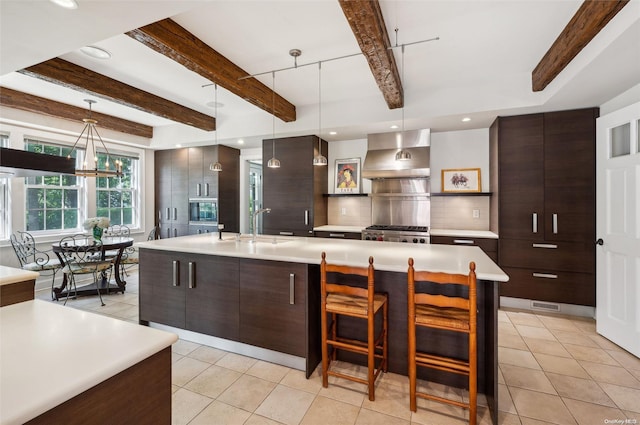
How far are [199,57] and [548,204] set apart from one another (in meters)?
4.25

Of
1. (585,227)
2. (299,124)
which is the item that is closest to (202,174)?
(299,124)

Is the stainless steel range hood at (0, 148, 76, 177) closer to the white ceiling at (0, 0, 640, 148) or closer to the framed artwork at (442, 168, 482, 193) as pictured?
the white ceiling at (0, 0, 640, 148)

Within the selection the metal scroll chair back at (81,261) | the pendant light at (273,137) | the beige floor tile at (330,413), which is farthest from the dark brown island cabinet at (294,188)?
the beige floor tile at (330,413)

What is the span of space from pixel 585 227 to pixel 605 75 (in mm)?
1740

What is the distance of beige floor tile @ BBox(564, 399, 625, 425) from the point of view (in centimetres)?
183

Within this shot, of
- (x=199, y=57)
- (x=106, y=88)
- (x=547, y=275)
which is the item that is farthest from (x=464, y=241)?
(x=106, y=88)

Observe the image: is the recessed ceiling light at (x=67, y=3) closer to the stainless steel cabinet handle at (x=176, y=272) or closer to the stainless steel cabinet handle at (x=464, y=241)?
the stainless steel cabinet handle at (x=176, y=272)

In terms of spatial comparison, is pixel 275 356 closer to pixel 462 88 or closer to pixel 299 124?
pixel 299 124

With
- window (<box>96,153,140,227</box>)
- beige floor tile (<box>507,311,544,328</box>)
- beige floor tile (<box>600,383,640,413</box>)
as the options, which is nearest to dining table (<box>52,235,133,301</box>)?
window (<box>96,153,140,227</box>)

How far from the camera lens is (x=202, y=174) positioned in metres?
5.70

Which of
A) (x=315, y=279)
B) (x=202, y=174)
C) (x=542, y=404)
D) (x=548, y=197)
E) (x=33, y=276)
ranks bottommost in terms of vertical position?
(x=542, y=404)

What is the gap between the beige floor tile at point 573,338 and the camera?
9.29 feet

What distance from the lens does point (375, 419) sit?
1827 millimetres

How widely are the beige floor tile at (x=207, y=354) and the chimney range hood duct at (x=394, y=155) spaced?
3085 millimetres
